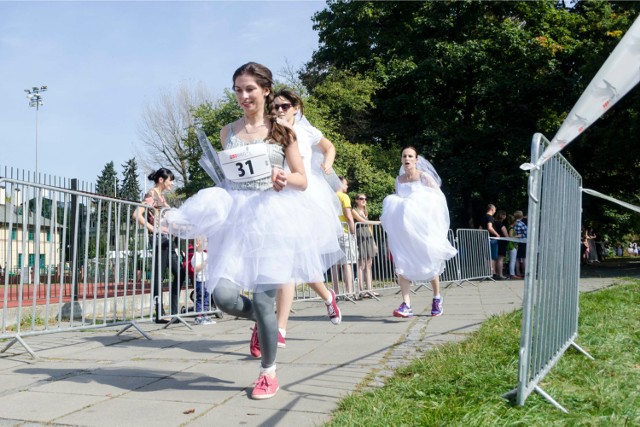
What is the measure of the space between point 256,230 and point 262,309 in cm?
49

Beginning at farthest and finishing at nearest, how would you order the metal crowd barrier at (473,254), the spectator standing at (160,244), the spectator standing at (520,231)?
the spectator standing at (520,231), the metal crowd barrier at (473,254), the spectator standing at (160,244)

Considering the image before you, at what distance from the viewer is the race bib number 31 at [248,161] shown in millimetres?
4027

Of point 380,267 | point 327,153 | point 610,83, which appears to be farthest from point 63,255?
point 380,267

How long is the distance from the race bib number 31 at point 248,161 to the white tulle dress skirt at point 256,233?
0.11 metres

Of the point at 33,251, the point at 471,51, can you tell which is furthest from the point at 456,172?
the point at 33,251

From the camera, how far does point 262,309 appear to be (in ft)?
12.5

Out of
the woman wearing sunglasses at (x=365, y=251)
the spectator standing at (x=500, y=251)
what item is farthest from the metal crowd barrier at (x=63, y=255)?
the spectator standing at (x=500, y=251)

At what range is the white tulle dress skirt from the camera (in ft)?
12.7

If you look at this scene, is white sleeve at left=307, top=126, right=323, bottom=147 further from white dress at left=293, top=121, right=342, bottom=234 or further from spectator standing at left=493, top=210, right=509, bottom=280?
spectator standing at left=493, top=210, right=509, bottom=280

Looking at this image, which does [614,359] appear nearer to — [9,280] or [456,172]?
[9,280]

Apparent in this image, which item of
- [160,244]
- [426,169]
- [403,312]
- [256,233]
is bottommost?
[403,312]

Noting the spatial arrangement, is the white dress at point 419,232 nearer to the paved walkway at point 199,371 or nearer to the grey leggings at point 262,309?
the paved walkway at point 199,371

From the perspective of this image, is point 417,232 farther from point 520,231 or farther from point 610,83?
point 520,231

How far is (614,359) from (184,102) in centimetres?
3907
